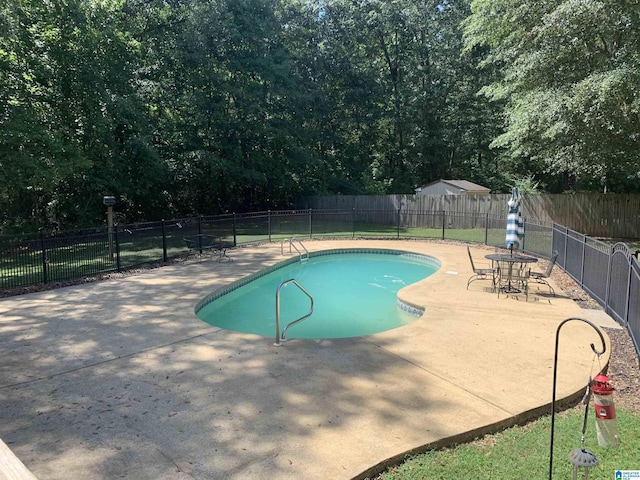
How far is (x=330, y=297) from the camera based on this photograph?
1044 cm

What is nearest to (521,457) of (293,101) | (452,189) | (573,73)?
(573,73)

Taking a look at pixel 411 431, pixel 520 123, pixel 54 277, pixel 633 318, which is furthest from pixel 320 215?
pixel 411 431

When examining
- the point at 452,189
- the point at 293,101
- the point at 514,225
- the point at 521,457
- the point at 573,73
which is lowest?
the point at 521,457

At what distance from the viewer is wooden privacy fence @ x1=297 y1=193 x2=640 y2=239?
738 inches

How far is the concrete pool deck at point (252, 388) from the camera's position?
3.21m

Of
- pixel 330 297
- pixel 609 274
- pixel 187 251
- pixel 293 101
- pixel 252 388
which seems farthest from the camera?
pixel 293 101

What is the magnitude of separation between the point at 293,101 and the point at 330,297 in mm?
18573

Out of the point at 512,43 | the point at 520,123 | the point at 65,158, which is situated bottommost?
the point at 65,158

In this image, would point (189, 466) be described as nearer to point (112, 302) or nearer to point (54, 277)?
point (112, 302)

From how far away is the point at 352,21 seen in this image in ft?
98.5

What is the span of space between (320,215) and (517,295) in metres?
12.3

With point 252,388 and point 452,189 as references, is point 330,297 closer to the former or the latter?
point 252,388

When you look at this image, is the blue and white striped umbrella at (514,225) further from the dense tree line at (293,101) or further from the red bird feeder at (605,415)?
the red bird feeder at (605,415)

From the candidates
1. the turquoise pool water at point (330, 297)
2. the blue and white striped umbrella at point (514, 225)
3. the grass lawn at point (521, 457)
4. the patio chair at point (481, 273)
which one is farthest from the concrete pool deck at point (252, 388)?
the blue and white striped umbrella at point (514, 225)
